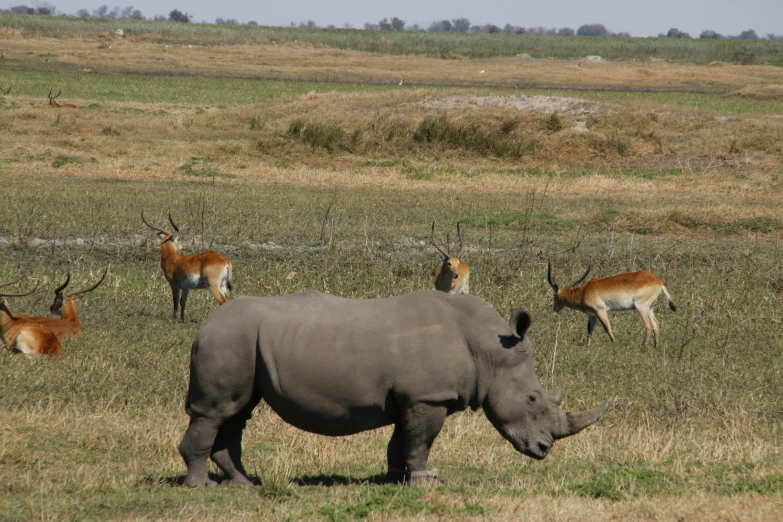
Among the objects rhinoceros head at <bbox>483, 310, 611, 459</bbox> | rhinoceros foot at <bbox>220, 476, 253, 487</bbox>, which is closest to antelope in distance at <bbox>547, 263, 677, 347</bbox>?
rhinoceros head at <bbox>483, 310, 611, 459</bbox>

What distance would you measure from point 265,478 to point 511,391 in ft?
5.64

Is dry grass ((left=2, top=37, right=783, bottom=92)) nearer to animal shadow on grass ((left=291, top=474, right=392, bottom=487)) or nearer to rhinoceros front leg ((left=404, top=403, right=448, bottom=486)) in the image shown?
animal shadow on grass ((left=291, top=474, right=392, bottom=487))

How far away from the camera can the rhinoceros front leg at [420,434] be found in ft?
20.1

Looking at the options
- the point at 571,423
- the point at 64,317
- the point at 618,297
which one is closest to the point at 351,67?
the point at 618,297

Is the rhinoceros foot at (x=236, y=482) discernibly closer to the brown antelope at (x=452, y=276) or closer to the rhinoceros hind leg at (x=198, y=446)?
the rhinoceros hind leg at (x=198, y=446)

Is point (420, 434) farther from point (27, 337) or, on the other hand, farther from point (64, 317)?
point (64, 317)

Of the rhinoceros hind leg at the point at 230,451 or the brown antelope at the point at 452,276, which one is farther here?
the brown antelope at the point at 452,276

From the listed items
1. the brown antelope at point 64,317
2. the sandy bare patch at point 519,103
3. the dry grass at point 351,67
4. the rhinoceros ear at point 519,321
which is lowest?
the dry grass at point 351,67

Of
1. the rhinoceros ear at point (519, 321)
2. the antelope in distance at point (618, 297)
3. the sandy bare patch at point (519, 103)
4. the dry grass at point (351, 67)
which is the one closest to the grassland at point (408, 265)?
the sandy bare patch at point (519, 103)

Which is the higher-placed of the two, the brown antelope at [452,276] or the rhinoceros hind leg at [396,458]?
the rhinoceros hind leg at [396,458]

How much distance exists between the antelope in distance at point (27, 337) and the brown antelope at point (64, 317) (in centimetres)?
23

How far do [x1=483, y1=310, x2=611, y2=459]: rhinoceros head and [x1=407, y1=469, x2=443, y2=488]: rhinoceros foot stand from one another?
0.57 m

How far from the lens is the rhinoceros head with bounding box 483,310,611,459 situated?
641 cm

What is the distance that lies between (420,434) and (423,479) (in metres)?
0.35
